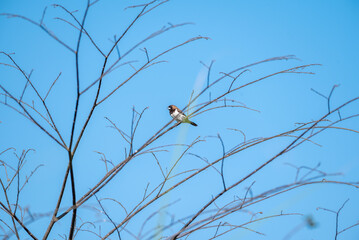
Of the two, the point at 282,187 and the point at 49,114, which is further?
the point at 49,114

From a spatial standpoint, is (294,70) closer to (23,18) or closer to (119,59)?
(119,59)

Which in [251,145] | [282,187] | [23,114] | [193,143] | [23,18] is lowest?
[282,187]

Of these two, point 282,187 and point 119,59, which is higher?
point 119,59

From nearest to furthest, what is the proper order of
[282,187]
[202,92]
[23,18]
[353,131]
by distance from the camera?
[282,187] < [353,131] < [23,18] < [202,92]

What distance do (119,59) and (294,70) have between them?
2.96 ft

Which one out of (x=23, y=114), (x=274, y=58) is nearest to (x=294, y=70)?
(x=274, y=58)

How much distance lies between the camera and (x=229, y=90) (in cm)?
179

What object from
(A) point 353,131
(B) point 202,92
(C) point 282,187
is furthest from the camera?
(B) point 202,92

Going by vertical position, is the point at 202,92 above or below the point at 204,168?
above

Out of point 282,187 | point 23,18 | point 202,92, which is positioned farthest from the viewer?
point 202,92

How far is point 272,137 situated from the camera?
5.29ft

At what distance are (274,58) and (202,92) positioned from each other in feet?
1.30

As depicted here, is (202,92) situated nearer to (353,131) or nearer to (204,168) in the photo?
(204,168)

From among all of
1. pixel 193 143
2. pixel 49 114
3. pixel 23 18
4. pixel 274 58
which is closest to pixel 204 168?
pixel 193 143
